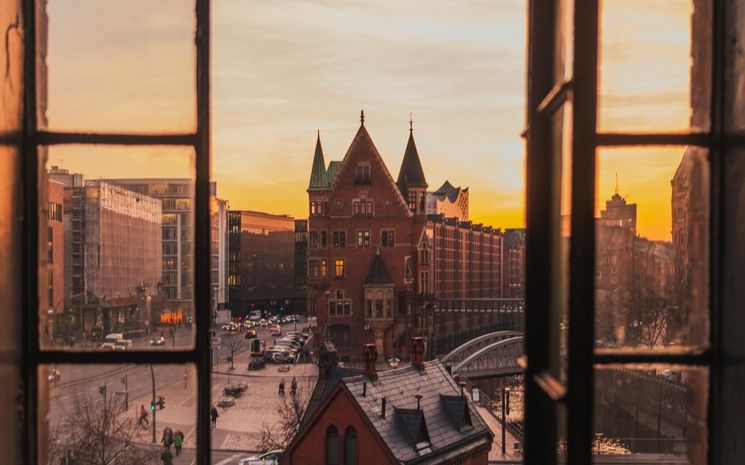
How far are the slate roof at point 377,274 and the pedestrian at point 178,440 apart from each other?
30.5m

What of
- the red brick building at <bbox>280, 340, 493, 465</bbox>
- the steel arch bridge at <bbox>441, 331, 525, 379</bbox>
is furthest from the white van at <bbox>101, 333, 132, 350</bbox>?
the steel arch bridge at <bbox>441, 331, 525, 379</bbox>

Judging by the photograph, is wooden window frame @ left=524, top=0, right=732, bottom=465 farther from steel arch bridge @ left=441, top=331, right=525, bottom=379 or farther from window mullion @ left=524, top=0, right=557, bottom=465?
steel arch bridge @ left=441, top=331, right=525, bottom=379

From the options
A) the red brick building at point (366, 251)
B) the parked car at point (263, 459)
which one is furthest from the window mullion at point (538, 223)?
the red brick building at point (366, 251)

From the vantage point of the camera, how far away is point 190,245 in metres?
1.25

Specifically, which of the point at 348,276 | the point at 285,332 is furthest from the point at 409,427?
the point at 285,332

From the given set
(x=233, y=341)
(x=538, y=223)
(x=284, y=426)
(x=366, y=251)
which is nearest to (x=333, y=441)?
(x=284, y=426)

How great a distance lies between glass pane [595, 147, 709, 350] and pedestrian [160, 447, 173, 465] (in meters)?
0.60

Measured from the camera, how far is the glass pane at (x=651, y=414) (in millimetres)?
1174

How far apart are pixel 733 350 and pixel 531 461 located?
0.33 m

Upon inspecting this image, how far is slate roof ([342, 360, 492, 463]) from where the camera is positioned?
13.8 m

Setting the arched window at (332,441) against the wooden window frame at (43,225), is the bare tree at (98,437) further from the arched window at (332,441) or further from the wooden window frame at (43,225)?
the arched window at (332,441)

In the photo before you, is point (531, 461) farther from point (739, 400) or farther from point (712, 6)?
point (712, 6)

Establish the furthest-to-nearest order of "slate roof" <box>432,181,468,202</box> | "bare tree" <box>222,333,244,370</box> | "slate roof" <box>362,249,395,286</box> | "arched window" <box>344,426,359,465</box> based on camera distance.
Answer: "slate roof" <box>432,181,468,202</box>
"bare tree" <box>222,333,244,370</box>
"slate roof" <box>362,249,395,286</box>
"arched window" <box>344,426,359,465</box>

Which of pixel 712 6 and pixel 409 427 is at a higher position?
pixel 712 6
